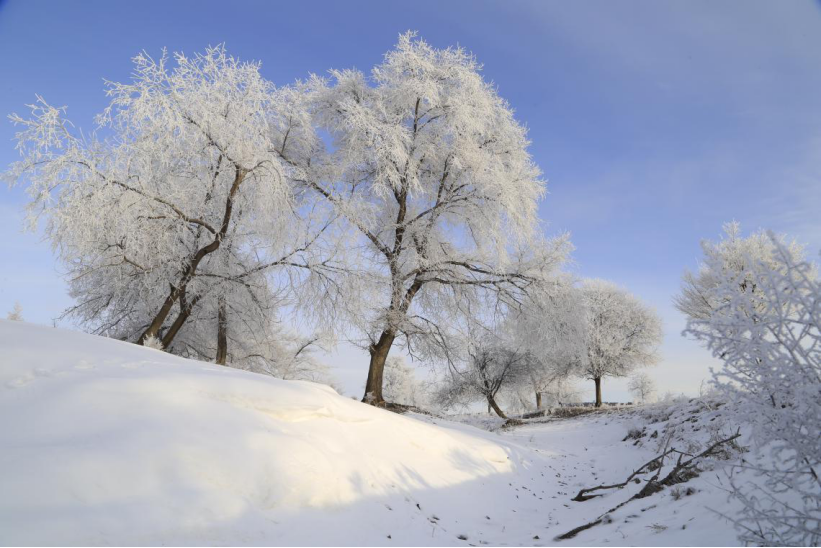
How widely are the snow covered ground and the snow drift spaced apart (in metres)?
0.01

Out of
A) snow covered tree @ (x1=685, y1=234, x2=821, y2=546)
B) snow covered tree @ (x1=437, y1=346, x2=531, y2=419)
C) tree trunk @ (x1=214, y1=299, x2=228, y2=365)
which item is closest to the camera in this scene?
snow covered tree @ (x1=685, y1=234, x2=821, y2=546)

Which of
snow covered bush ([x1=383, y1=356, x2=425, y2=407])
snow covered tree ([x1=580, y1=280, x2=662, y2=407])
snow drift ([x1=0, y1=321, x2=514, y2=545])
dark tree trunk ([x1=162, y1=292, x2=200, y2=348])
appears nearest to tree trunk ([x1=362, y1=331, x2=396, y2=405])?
dark tree trunk ([x1=162, y1=292, x2=200, y2=348])

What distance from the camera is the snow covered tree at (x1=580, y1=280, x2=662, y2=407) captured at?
82.0 feet

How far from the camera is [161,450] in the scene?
3.53 meters

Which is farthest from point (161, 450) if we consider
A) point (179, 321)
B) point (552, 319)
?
point (552, 319)

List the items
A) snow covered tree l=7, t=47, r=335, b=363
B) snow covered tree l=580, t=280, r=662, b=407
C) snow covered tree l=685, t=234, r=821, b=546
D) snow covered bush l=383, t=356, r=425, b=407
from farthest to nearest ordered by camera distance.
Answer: snow covered bush l=383, t=356, r=425, b=407 → snow covered tree l=580, t=280, r=662, b=407 → snow covered tree l=7, t=47, r=335, b=363 → snow covered tree l=685, t=234, r=821, b=546

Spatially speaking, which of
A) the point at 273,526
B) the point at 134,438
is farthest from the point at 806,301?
the point at 134,438

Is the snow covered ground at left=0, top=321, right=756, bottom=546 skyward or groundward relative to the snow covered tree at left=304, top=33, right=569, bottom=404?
groundward

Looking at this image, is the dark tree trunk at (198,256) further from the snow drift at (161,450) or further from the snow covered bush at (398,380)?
the snow covered bush at (398,380)

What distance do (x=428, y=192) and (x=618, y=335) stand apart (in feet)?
54.9

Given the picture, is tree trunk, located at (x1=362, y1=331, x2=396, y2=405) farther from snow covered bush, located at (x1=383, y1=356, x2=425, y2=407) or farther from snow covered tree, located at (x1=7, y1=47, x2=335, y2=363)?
snow covered bush, located at (x1=383, y1=356, x2=425, y2=407)

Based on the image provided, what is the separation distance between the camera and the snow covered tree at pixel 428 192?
12.5 meters

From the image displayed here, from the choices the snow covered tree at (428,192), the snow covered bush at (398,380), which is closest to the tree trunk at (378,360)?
the snow covered tree at (428,192)

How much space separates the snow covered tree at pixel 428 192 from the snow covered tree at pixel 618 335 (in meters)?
13.6
